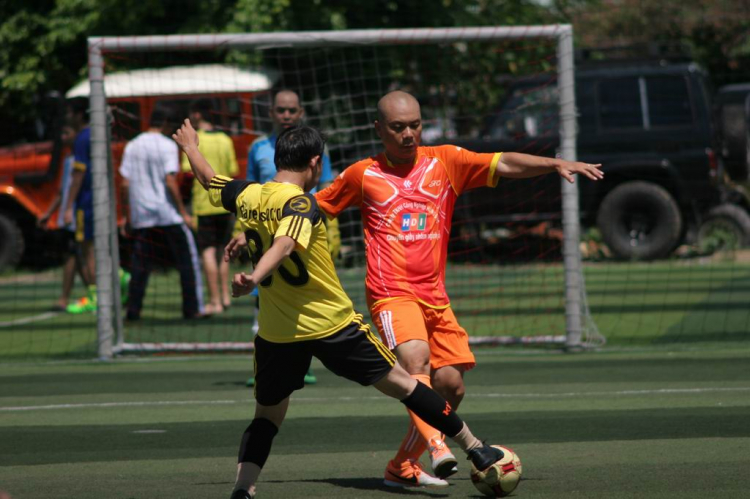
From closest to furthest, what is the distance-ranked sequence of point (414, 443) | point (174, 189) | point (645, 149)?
point (414, 443)
point (174, 189)
point (645, 149)

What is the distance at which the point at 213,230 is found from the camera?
43.7 ft

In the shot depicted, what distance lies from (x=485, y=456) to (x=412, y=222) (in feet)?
4.05

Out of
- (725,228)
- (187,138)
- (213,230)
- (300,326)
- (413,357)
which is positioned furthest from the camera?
(725,228)

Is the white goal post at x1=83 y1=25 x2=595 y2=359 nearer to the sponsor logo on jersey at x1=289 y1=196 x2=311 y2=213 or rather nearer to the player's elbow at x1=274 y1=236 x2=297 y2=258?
the sponsor logo on jersey at x1=289 y1=196 x2=311 y2=213

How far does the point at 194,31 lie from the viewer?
827 inches

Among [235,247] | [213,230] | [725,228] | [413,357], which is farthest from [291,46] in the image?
[725,228]

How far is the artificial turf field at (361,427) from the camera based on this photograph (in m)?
5.68

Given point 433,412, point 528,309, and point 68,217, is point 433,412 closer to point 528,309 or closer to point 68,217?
point 528,309

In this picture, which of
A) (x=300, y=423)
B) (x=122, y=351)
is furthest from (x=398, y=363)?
(x=122, y=351)

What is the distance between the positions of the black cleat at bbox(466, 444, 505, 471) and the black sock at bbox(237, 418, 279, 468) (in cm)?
89

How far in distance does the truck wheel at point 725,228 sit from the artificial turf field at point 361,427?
31.8 ft

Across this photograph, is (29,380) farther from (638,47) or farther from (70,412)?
(638,47)

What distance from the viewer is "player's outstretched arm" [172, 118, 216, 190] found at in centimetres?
564

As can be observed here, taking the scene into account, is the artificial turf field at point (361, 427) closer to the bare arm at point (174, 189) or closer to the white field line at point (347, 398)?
the white field line at point (347, 398)
